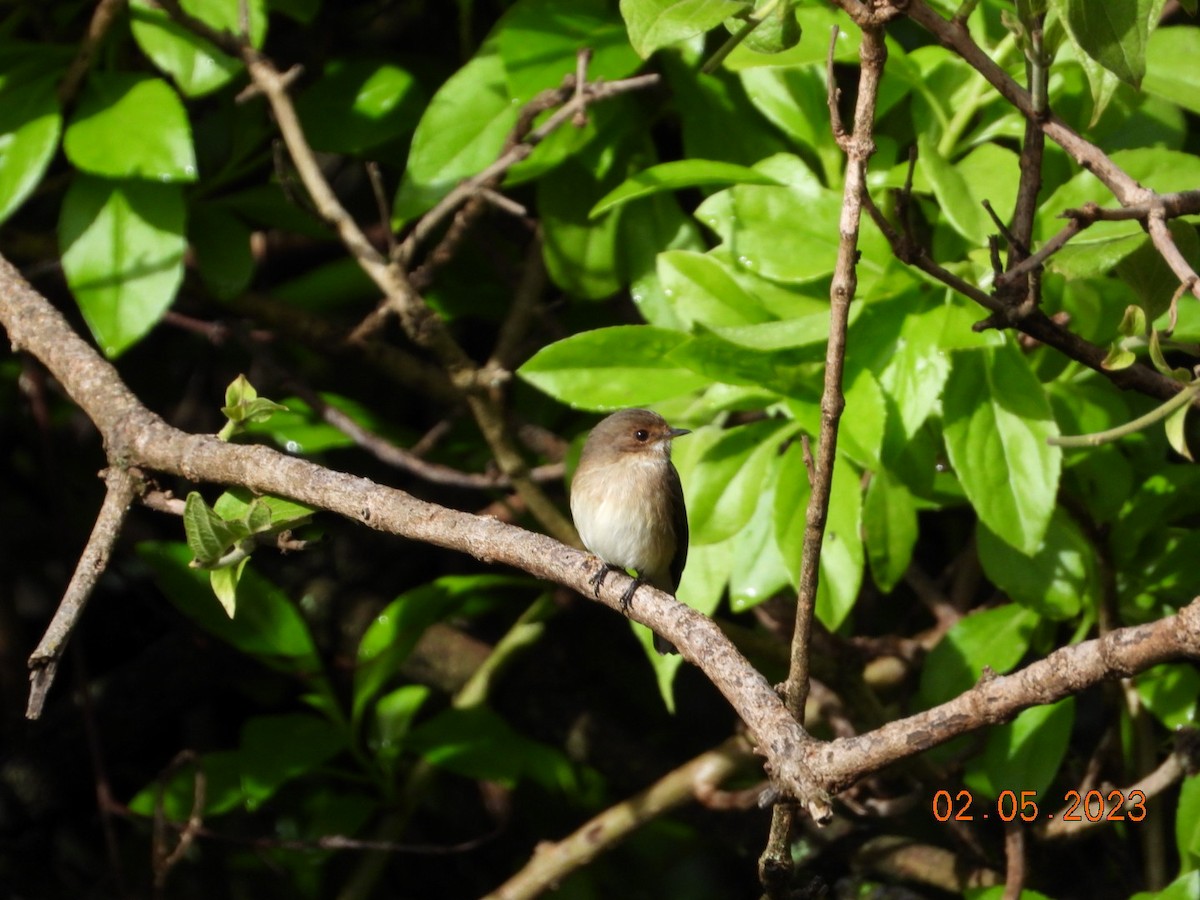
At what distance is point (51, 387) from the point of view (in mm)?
3779

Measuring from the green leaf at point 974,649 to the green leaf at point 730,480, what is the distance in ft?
1.94

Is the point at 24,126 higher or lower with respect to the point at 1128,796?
higher

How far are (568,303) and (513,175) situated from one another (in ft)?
2.22

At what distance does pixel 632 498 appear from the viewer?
3.50 m

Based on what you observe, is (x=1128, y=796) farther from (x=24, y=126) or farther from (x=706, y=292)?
(x=24, y=126)

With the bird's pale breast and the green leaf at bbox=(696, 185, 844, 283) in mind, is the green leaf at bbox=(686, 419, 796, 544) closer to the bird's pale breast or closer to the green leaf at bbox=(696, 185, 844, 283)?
the green leaf at bbox=(696, 185, 844, 283)

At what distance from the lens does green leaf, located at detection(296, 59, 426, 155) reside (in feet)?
10.2

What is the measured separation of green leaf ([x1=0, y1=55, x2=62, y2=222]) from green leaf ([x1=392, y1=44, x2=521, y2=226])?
76 centimetres

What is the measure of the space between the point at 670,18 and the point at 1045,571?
1.39 meters

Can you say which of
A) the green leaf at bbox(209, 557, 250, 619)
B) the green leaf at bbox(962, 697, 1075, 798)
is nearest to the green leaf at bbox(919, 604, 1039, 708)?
the green leaf at bbox(962, 697, 1075, 798)

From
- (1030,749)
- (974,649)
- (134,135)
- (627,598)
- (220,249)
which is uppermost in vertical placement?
(134,135)

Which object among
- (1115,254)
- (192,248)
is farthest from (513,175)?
(1115,254)

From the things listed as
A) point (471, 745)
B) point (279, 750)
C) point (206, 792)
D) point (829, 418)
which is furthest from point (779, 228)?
point (206, 792)

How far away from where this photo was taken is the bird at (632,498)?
11.1 ft
